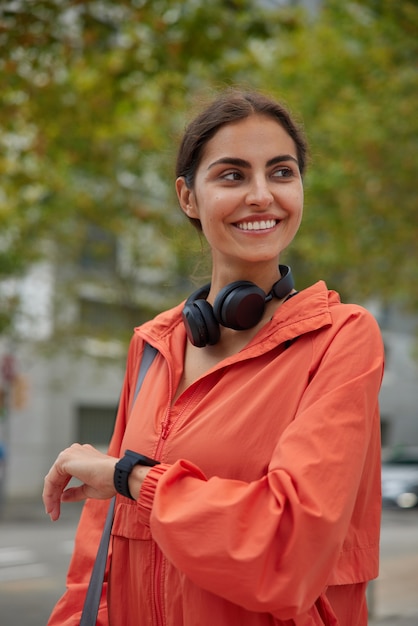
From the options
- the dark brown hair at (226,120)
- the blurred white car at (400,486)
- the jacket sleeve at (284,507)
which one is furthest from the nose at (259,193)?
the blurred white car at (400,486)

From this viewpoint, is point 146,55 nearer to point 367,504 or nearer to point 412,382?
point 367,504

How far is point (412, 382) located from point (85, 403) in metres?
16.2

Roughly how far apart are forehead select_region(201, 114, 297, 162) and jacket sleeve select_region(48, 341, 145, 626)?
596mm

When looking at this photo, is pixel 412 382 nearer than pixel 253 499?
No

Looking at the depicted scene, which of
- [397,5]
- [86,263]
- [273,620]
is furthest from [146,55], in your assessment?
[86,263]

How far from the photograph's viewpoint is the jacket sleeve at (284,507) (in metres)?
1.46

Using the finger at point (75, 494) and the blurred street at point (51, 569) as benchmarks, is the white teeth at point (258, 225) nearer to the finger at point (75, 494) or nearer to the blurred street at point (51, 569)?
the finger at point (75, 494)

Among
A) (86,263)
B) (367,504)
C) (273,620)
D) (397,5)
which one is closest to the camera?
(273,620)

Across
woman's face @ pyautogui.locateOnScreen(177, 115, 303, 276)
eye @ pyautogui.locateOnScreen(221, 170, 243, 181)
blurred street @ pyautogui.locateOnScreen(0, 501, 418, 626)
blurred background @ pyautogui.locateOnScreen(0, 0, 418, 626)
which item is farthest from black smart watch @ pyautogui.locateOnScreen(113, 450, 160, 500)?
blurred street @ pyautogui.locateOnScreen(0, 501, 418, 626)

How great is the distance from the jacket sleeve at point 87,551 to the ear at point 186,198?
369 mm

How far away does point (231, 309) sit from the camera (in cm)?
187

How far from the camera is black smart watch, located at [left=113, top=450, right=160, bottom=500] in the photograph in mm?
1665

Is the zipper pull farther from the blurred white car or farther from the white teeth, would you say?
the blurred white car

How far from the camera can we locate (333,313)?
175cm
